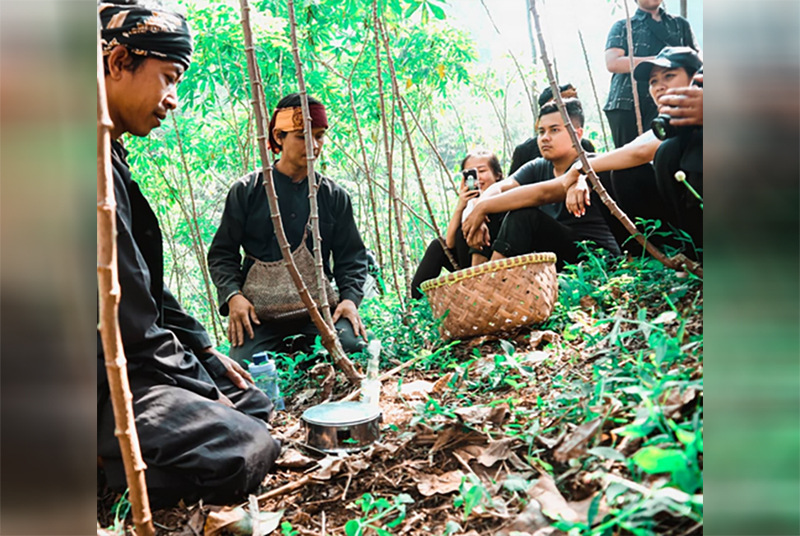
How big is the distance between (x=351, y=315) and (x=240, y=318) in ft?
1.59

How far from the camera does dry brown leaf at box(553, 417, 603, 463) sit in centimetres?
116

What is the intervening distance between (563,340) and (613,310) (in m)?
0.18

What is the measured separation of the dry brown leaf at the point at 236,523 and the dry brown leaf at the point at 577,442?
0.61 meters

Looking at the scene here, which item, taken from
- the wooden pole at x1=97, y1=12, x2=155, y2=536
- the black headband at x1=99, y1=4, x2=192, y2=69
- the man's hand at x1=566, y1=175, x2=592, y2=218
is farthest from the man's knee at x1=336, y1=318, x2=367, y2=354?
the wooden pole at x1=97, y1=12, x2=155, y2=536

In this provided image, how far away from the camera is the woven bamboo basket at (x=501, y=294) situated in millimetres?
2168

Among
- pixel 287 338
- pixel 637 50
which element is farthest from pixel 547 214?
pixel 287 338

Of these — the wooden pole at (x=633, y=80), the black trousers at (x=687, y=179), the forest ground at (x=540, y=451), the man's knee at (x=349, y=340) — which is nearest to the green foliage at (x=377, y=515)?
the forest ground at (x=540, y=451)

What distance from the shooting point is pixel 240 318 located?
2717 millimetres

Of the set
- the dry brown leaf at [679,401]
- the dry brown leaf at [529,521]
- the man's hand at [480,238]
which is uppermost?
the man's hand at [480,238]

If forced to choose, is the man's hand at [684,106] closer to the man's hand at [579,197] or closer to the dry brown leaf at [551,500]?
the man's hand at [579,197]

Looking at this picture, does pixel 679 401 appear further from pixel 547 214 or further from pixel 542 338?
pixel 547 214
